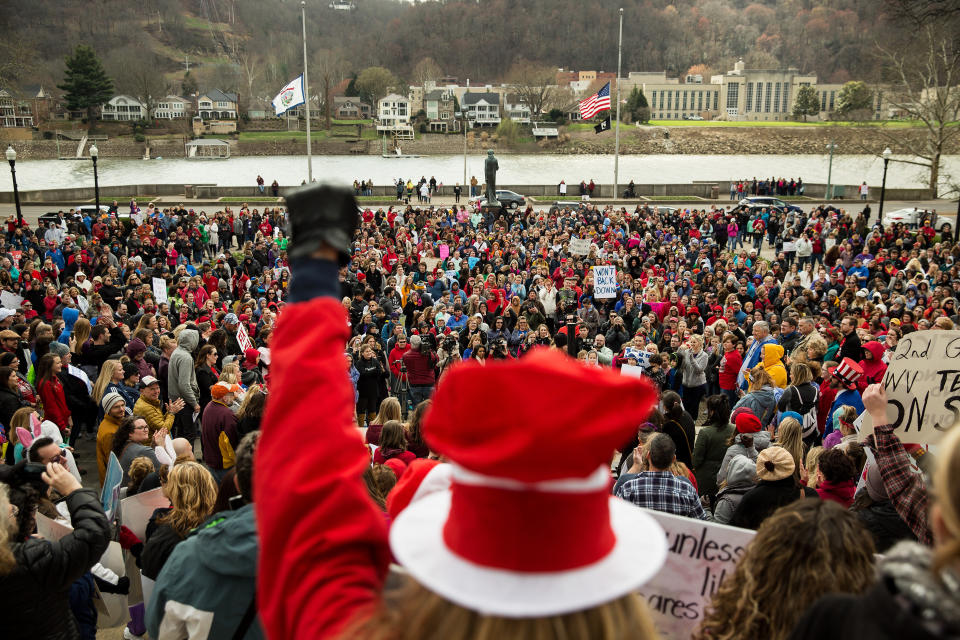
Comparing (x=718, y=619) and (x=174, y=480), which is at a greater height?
(x=718, y=619)

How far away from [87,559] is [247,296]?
36.9 feet

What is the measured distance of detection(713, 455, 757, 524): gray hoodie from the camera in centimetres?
512

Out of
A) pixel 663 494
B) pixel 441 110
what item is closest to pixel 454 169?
pixel 441 110

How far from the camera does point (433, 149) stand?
10775 cm

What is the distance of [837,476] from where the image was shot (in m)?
4.95

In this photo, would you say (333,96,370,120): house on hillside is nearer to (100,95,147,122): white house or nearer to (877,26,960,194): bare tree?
(100,95,147,122): white house

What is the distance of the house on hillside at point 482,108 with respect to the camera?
126 metres

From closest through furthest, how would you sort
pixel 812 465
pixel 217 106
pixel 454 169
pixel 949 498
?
pixel 949 498 < pixel 812 465 < pixel 454 169 < pixel 217 106

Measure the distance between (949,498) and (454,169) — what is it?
8308 cm

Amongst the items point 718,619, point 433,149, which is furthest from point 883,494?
point 433,149

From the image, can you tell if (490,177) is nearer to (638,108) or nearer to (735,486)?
(735,486)

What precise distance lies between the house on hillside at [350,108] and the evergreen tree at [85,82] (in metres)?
39.3

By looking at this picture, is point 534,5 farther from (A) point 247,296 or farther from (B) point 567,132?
(A) point 247,296

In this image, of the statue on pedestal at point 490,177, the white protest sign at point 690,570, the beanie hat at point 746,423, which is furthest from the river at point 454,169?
the white protest sign at point 690,570
